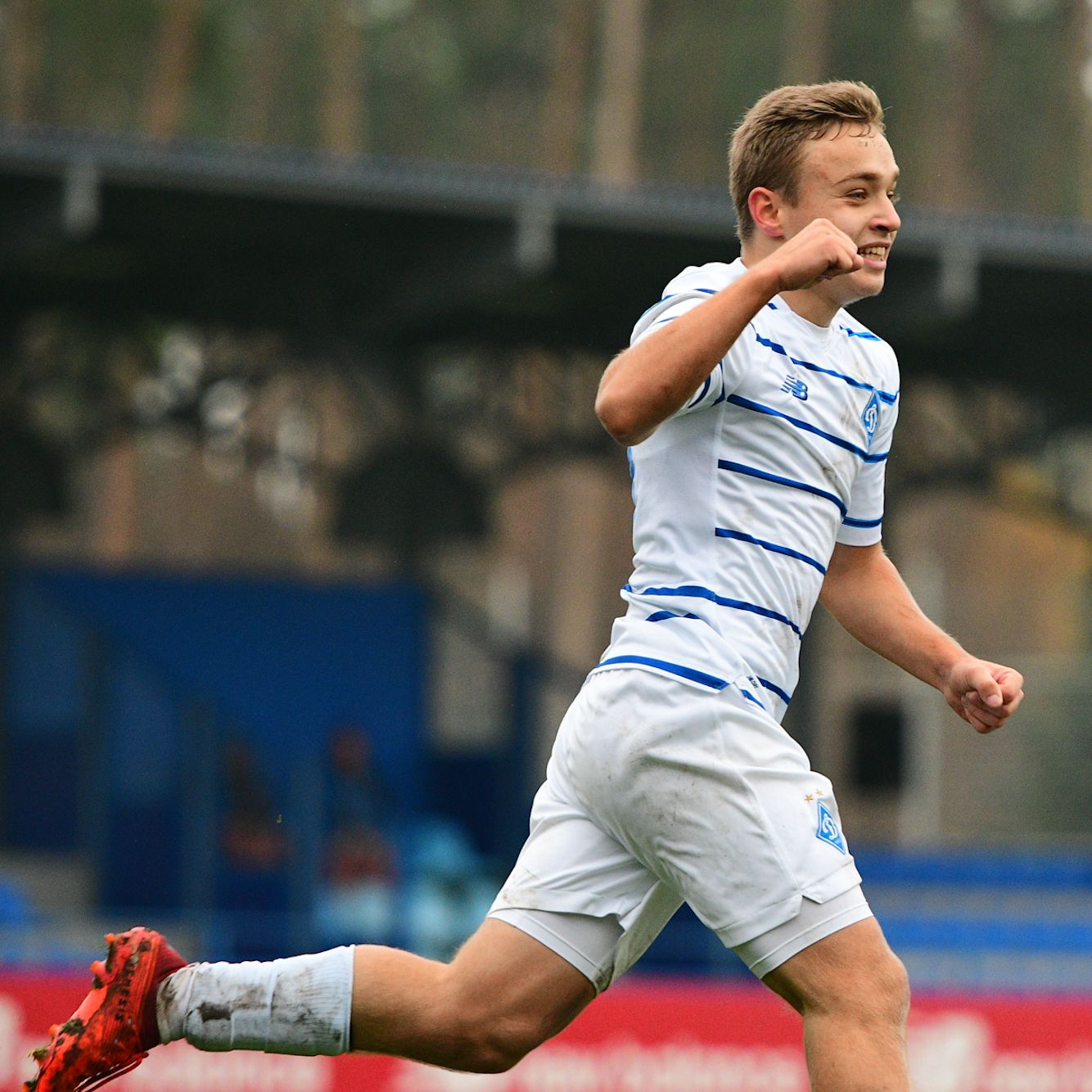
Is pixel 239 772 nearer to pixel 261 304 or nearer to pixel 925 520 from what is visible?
pixel 261 304

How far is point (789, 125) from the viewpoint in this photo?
3.98 metres

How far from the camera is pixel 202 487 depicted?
4000cm

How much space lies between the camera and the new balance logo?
3.97 meters

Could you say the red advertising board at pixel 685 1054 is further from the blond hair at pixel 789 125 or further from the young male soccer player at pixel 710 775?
the blond hair at pixel 789 125

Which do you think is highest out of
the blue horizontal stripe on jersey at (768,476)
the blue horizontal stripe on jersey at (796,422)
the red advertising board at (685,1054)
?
the blue horizontal stripe on jersey at (796,422)

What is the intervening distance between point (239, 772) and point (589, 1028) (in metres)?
6.64

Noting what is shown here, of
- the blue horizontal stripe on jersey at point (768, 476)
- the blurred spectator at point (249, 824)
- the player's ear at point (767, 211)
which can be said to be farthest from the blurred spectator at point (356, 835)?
the player's ear at point (767, 211)

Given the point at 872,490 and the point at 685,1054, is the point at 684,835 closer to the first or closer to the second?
the point at 872,490

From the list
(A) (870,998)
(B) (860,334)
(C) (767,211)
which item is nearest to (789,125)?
(C) (767,211)

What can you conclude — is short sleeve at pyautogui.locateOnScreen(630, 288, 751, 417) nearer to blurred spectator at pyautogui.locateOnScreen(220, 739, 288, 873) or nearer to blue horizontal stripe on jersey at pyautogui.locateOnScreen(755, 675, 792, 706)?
blue horizontal stripe on jersey at pyautogui.locateOnScreen(755, 675, 792, 706)

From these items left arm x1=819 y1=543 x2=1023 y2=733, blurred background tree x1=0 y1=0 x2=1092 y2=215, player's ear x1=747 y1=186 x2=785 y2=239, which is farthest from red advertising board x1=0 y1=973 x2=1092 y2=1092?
blurred background tree x1=0 y1=0 x2=1092 y2=215

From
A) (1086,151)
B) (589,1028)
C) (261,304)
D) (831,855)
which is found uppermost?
(1086,151)

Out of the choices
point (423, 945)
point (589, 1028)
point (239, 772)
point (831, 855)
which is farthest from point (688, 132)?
point (831, 855)

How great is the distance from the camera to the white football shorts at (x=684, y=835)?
3828 millimetres
